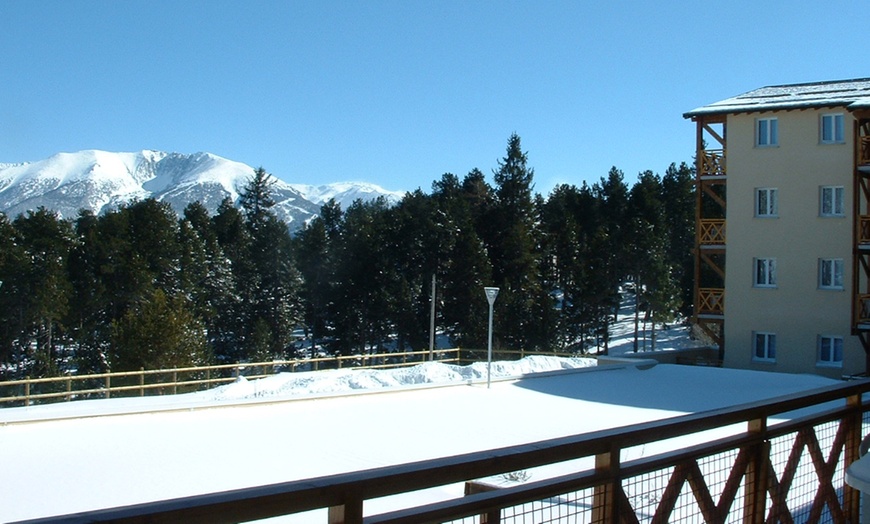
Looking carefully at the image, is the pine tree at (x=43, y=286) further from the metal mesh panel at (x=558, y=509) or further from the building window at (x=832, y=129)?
the metal mesh panel at (x=558, y=509)

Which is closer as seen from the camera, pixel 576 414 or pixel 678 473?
pixel 678 473

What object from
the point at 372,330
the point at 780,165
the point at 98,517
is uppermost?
the point at 780,165

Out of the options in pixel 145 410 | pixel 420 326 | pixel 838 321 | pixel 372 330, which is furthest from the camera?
pixel 372 330

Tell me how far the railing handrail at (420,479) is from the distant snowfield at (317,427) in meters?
5.67

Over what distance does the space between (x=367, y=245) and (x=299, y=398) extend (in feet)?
130

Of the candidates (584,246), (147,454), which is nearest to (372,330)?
(584,246)

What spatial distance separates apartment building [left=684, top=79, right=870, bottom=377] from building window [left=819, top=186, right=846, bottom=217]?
4 cm

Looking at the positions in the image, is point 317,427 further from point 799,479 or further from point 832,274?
point 832,274

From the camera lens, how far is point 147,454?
569 inches

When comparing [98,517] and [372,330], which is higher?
[98,517]

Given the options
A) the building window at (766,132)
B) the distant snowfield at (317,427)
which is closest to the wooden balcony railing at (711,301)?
the building window at (766,132)

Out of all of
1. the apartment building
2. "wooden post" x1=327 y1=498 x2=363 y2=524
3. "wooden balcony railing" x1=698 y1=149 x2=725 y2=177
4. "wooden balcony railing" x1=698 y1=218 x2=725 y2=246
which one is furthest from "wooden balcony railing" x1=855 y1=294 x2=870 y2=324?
"wooden post" x1=327 y1=498 x2=363 y2=524

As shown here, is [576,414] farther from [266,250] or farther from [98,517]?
[266,250]

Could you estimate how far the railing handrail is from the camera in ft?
6.79
